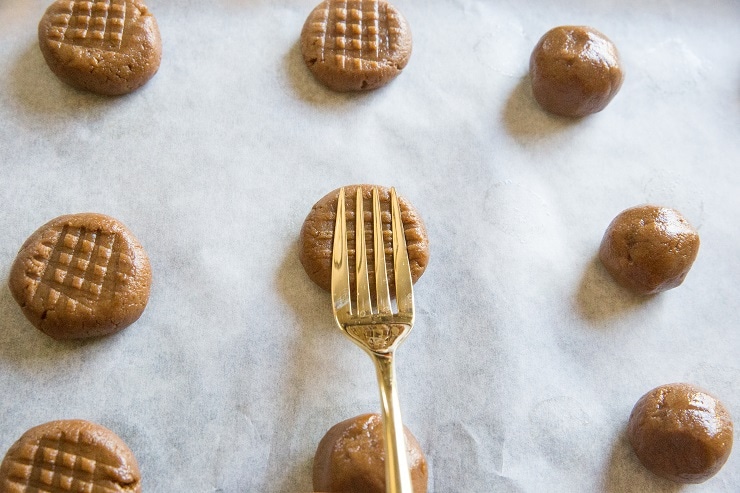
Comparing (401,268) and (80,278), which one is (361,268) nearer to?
(401,268)

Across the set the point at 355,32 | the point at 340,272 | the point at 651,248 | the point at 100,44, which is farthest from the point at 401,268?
the point at 100,44

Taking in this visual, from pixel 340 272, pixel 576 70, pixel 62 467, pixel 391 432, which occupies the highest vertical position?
pixel 576 70

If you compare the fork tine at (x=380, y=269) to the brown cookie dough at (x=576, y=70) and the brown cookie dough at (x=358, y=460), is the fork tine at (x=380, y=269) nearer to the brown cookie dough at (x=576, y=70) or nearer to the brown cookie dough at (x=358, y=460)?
the brown cookie dough at (x=358, y=460)

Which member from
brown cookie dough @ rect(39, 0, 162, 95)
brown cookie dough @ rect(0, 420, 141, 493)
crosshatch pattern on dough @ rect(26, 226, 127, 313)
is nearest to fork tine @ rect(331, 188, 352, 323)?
crosshatch pattern on dough @ rect(26, 226, 127, 313)

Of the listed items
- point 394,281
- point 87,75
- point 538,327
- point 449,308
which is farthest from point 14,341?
point 538,327

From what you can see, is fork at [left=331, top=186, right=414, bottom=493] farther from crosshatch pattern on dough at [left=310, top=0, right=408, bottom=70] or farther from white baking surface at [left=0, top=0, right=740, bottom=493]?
crosshatch pattern on dough at [left=310, top=0, right=408, bottom=70]

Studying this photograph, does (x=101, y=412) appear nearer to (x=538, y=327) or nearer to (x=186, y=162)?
(x=186, y=162)
